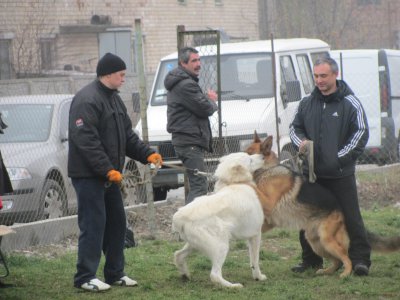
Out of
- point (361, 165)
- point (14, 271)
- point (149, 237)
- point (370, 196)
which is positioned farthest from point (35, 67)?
point (14, 271)

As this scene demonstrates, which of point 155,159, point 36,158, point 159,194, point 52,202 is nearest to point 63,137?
point 36,158

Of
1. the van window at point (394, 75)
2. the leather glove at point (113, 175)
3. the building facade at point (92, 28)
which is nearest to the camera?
the leather glove at point (113, 175)

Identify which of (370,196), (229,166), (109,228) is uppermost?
(229,166)

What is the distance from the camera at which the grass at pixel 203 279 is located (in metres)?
6.52

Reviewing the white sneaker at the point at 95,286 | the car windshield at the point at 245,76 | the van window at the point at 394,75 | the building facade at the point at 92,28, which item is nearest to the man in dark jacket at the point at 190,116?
the white sneaker at the point at 95,286

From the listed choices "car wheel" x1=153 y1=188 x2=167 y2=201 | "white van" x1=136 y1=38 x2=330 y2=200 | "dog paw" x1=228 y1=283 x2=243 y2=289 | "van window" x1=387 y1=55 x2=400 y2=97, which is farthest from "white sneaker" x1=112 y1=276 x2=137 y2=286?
"van window" x1=387 y1=55 x2=400 y2=97

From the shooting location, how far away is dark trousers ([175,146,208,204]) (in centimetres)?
884

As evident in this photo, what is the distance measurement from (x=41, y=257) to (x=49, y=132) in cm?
264

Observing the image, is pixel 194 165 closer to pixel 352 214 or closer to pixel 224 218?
pixel 352 214

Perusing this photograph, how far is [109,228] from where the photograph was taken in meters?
6.90

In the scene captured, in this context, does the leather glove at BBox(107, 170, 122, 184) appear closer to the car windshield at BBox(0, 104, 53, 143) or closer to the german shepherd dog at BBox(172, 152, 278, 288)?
the german shepherd dog at BBox(172, 152, 278, 288)

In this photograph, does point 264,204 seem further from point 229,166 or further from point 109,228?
point 109,228

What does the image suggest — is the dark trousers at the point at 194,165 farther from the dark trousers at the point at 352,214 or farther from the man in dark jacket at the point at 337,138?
the dark trousers at the point at 352,214

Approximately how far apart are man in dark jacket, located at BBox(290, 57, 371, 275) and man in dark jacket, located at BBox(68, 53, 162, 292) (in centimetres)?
158
